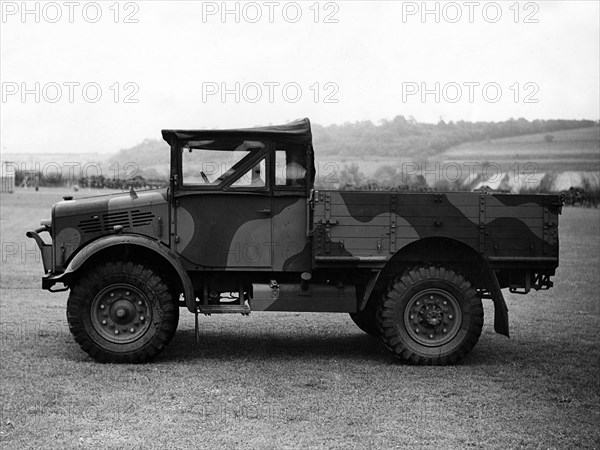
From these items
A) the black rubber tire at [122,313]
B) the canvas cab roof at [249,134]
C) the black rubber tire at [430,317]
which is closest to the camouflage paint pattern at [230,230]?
the black rubber tire at [122,313]

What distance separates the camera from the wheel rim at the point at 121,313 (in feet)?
28.3

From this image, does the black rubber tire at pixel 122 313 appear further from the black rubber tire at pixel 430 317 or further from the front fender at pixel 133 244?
the black rubber tire at pixel 430 317

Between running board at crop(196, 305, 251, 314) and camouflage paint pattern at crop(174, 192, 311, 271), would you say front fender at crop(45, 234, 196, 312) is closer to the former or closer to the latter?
running board at crop(196, 305, 251, 314)

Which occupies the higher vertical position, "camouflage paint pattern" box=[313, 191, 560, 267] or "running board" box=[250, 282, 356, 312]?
"camouflage paint pattern" box=[313, 191, 560, 267]

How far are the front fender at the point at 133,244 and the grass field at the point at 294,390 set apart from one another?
0.77 m

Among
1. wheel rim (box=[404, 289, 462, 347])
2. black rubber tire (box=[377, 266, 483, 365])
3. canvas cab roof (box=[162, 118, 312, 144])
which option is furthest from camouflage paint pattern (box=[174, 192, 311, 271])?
wheel rim (box=[404, 289, 462, 347])

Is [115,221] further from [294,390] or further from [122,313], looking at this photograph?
[294,390]

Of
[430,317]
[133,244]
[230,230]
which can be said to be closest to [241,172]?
[230,230]

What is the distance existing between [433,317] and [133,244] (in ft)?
10.5

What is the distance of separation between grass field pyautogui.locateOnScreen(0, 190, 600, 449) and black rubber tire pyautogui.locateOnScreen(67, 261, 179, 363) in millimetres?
179

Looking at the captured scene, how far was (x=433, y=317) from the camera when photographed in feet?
28.9

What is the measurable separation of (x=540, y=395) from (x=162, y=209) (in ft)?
13.7

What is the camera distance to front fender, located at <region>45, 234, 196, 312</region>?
A: 8.49m

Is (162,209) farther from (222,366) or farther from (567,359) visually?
(567,359)
